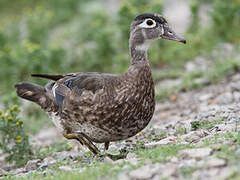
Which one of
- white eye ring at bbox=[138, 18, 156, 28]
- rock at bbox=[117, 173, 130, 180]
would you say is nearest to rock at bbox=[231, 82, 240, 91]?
white eye ring at bbox=[138, 18, 156, 28]

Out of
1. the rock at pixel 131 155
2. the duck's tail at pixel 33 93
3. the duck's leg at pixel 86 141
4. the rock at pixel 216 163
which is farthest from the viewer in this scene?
the duck's tail at pixel 33 93

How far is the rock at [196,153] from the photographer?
13.1ft

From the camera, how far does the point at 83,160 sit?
5395mm

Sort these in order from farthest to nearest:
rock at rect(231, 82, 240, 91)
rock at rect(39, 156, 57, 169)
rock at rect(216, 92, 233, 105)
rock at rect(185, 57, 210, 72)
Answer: rock at rect(185, 57, 210, 72) → rock at rect(231, 82, 240, 91) → rock at rect(216, 92, 233, 105) → rock at rect(39, 156, 57, 169)

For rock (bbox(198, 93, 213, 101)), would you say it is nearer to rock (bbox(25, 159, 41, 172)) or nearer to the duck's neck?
the duck's neck

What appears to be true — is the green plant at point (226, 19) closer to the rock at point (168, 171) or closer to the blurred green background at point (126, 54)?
the blurred green background at point (126, 54)

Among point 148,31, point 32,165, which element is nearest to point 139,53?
point 148,31

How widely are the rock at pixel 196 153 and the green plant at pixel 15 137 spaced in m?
2.76

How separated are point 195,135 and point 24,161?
2484mm

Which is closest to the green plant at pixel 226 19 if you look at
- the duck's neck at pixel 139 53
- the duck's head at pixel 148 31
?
the duck's head at pixel 148 31

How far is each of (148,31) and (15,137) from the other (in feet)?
7.82

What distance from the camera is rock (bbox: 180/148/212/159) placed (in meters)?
4.01

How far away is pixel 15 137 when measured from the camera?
6.21 meters

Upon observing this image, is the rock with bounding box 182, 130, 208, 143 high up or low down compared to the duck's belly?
down
